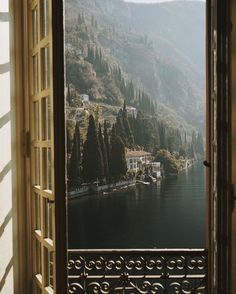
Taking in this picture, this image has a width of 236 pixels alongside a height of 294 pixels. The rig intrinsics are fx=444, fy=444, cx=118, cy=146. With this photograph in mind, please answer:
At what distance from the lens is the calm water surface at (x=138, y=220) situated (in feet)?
27.7

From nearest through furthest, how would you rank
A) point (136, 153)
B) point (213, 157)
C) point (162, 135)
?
point (213, 157)
point (136, 153)
point (162, 135)

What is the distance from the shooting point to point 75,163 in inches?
332

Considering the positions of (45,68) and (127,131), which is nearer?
(45,68)

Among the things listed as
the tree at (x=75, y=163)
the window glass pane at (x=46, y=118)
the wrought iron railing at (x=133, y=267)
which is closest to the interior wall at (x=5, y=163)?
the window glass pane at (x=46, y=118)

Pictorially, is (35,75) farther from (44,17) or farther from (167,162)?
(167,162)

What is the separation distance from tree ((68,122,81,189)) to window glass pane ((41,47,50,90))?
612 centimetres

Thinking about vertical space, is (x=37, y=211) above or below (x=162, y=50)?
below

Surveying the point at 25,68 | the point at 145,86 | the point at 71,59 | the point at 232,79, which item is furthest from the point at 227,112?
the point at 145,86

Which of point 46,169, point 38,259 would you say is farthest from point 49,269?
point 46,169

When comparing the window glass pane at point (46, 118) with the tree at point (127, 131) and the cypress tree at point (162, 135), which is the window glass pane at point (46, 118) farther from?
the cypress tree at point (162, 135)

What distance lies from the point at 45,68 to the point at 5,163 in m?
0.50

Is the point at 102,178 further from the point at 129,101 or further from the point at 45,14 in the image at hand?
the point at 45,14

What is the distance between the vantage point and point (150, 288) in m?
3.41

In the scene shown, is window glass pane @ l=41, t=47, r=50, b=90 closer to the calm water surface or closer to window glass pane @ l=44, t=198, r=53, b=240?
window glass pane @ l=44, t=198, r=53, b=240
